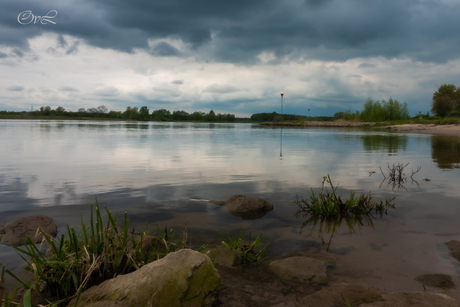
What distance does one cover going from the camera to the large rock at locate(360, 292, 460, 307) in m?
2.60

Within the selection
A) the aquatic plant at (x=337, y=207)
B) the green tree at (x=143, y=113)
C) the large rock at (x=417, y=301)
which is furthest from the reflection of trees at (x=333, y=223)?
the green tree at (x=143, y=113)

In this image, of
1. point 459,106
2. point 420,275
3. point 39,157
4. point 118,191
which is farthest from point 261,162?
point 459,106

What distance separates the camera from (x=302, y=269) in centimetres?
386

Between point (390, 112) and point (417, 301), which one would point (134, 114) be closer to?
point (390, 112)

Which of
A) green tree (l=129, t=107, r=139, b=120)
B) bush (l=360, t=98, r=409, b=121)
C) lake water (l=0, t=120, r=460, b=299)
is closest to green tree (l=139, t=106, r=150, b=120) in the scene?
green tree (l=129, t=107, r=139, b=120)

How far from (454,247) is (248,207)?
3.57 metres

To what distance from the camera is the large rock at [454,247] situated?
14.0 ft

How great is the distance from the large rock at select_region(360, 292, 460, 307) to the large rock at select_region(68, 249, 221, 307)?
154 centimetres

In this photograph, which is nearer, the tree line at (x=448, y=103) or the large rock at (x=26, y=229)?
the large rock at (x=26, y=229)

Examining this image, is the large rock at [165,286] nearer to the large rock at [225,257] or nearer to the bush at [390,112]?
the large rock at [225,257]

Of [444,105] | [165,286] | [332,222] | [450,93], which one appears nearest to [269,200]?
[332,222]

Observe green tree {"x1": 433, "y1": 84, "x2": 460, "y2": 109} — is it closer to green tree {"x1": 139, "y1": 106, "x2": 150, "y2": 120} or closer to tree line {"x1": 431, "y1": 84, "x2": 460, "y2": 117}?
tree line {"x1": 431, "y1": 84, "x2": 460, "y2": 117}

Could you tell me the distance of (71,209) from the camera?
6375 mm

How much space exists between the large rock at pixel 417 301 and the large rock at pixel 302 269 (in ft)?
3.42
